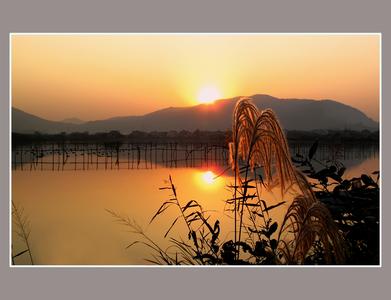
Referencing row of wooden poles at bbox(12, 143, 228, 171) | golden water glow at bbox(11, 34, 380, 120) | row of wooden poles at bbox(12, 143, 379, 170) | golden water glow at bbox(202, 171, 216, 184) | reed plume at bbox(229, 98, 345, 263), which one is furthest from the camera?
golden water glow at bbox(202, 171, 216, 184)

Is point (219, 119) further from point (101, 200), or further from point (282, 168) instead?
point (282, 168)

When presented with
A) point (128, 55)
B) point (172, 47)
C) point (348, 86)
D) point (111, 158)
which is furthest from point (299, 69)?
point (111, 158)

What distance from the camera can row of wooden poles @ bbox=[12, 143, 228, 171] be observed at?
3836mm

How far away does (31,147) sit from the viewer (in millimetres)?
3713

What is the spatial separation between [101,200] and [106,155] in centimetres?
99

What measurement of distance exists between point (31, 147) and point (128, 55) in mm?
979

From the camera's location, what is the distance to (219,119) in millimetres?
3867

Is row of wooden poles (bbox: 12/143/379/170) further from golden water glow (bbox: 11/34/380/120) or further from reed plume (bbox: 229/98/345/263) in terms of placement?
reed plume (bbox: 229/98/345/263)

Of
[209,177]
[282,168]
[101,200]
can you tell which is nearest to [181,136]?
[209,177]

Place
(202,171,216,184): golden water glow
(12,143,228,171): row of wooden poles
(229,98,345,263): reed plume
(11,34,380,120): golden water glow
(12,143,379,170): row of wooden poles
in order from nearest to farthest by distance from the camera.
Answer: (229,98,345,263): reed plume → (11,34,380,120): golden water glow → (12,143,379,170): row of wooden poles → (12,143,228,171): row of wooden poles → (202,171,216,184): golden water glow

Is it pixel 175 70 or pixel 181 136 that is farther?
pixel 181 136

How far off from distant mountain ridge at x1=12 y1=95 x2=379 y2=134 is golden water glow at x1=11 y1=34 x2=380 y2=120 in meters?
0.06

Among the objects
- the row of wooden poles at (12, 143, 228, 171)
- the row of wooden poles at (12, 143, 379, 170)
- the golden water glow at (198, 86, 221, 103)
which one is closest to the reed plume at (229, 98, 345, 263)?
the row of wooden poles at (12, 143, 379, 170)

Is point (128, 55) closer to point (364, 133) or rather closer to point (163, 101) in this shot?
point (163, 101)
